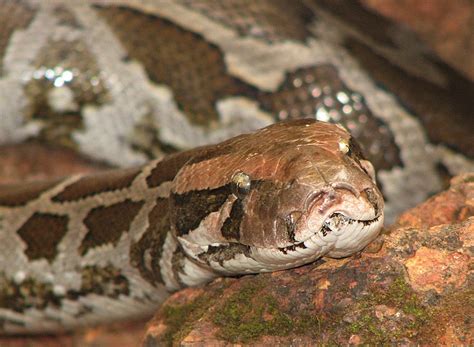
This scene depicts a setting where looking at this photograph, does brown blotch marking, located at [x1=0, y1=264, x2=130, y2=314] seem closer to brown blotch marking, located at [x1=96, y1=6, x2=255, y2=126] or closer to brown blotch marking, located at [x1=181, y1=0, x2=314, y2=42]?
brown blotch marking, located at [x1=96, y1=6, x2=255, y2=126]

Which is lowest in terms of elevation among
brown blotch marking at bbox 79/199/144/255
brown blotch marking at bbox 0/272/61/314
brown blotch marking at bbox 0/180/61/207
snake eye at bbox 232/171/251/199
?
brown blotch marking at bbox 0/272/61/314

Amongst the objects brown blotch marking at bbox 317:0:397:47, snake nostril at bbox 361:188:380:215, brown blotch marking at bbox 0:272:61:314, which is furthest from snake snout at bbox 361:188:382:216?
brown blotch marking at bbox 317:0:397:47

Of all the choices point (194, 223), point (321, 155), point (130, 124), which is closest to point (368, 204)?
point (321, 155)

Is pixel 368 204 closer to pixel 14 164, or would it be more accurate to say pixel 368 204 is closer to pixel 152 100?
pixel 152 100

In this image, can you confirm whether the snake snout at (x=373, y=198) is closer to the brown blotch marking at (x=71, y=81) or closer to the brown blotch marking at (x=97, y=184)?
the brown blotch marking at (x=97, y=184)

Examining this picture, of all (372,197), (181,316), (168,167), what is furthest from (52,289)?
(372,197)

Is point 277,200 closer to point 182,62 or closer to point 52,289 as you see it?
point 52,289

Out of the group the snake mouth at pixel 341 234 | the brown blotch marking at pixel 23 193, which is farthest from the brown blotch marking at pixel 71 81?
the snake mouth at pixel 341 234
